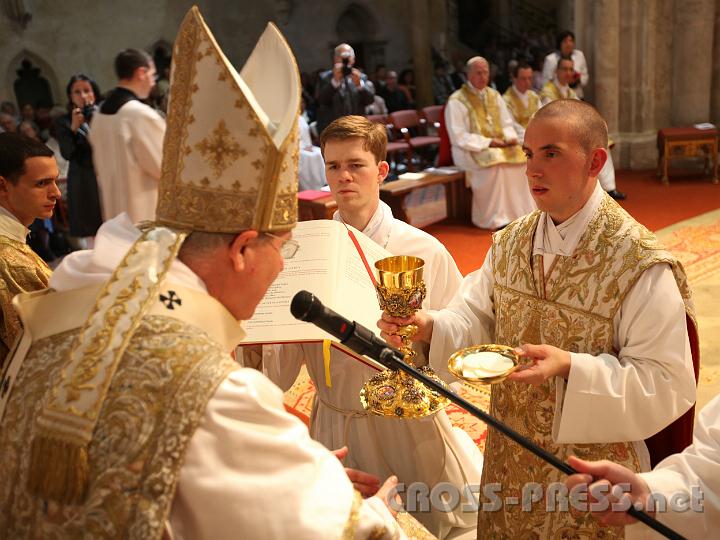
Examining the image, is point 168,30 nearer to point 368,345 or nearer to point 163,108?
point 163,108

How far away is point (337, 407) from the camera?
2.87 meters

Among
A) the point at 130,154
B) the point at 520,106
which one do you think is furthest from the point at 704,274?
the point at 130,154

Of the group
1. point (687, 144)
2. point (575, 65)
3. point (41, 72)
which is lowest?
point (687, 144)

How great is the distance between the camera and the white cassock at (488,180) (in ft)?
29.9

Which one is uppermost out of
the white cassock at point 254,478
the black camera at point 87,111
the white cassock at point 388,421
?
the black camera at point 87,111

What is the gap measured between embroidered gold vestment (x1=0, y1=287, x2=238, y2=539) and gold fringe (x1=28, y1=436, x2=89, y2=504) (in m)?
0.02

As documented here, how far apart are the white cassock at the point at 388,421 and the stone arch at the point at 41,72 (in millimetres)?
14347

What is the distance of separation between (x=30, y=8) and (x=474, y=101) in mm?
10468

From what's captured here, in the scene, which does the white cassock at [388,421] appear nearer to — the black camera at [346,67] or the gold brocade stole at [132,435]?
the gold brocade stole at [132,435]

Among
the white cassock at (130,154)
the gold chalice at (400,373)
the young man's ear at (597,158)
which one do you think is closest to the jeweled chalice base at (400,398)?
the gold chalice at (400,373)

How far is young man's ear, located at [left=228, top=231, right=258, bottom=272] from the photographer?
1521mm

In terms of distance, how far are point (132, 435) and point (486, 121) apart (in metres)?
8.58

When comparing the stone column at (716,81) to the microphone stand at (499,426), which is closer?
the microphone stand at (499,426)

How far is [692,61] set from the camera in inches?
445
